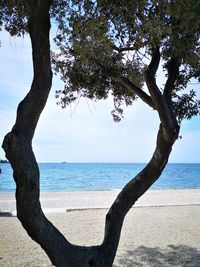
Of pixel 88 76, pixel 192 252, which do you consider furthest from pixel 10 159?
pixel 192 252

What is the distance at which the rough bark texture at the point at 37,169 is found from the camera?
476 centimetres

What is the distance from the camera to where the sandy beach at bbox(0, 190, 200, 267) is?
7.70 meters

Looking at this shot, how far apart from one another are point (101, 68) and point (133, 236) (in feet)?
15.2

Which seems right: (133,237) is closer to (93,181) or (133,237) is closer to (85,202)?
(85,202)

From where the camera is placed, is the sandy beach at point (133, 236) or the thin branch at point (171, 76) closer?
the thin branch at point (171, 76)

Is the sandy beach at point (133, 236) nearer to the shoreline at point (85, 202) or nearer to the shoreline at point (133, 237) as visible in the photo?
the shoreline at point (133, 237)

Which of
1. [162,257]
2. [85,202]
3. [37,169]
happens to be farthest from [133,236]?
[85,202]

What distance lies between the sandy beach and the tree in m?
2.00

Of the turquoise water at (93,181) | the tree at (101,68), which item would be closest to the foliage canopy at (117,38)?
the tree at (101,68)

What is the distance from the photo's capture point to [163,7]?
564 centimetres

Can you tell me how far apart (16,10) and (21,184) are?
3364mm

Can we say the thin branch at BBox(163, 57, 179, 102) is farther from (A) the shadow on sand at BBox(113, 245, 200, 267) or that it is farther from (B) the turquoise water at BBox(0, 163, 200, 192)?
(B) the turquoise water at BBox(0, 163, 200, 192)

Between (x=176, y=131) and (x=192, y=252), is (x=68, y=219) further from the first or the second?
(x=176, y=131)

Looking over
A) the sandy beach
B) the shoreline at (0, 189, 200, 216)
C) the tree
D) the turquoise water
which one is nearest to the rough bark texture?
the tree
